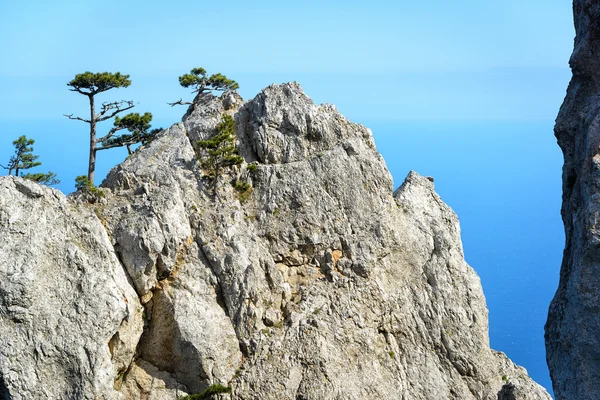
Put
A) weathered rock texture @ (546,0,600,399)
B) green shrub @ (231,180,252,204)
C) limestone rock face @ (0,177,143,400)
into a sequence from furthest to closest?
green shrub @ (231,180,252,204) < limestone rock face @ (0,177,143,400) < weathered rock texture @ (546,0,600,399)

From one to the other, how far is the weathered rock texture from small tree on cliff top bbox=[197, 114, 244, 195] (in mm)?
31523

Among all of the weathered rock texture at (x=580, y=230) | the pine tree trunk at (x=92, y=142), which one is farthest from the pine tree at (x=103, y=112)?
the weathered rock texture at (x=580, y=230)

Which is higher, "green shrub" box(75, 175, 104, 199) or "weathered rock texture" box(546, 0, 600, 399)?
"green shrub" box(75, 175, 104, 199)

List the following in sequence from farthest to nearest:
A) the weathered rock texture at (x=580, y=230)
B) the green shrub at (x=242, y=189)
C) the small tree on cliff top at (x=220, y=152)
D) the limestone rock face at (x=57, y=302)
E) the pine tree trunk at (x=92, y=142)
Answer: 1. the pine tree trunk at (x=92, y=142)
2. the green shrub at (x=242, y=189)
3. the small tree on cliff top at (x=220, y=152)
4. the limestone rock face at (x=57, y=302)
5. the weathered rock texture at (x=580, y=230)

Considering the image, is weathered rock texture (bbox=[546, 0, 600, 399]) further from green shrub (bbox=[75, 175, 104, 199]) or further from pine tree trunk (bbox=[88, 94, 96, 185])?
pine tree trunk (bbox=[88, 94, 96, 185])

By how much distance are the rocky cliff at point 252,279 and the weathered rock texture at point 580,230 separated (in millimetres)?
16481

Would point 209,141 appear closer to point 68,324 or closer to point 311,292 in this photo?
point 311,292

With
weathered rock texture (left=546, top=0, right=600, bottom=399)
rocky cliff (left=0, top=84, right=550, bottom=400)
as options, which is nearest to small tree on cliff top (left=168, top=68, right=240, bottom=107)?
rocky cliff (left=0, top=84, right=550, bottom=400)

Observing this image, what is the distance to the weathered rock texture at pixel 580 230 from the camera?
19.6 metres

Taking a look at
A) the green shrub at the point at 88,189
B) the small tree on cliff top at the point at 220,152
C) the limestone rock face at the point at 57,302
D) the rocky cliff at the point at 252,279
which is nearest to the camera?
the limestone rock face at the point at 57,302

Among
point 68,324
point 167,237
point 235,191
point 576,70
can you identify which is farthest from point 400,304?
point 576,70

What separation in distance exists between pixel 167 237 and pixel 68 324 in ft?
29.7

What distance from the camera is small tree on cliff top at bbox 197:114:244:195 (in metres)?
52.0

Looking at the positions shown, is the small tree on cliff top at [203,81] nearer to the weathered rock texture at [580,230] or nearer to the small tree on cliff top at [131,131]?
the small tree on cliff top at [131,131]
